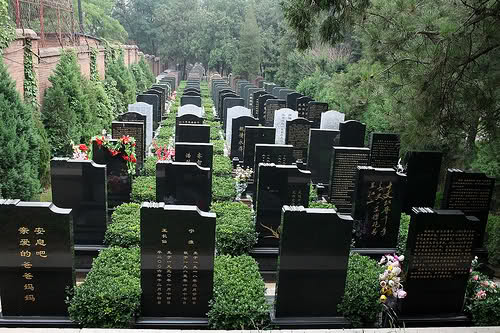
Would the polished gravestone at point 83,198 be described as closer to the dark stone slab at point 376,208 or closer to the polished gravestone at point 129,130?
the polished gravestone at point 129,130

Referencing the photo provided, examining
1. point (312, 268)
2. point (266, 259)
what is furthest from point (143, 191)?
point (312, 268)

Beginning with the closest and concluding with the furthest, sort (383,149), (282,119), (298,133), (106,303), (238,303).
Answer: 1. (106,303)
2. (238,303)
3. (383,149)
4. (298,133)
5. (282,119)

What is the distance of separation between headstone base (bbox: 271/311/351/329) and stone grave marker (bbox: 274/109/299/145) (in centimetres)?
980

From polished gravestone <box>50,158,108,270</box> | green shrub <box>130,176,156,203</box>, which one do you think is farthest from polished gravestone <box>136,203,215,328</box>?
green shrub <box>130,176,156,203</box>

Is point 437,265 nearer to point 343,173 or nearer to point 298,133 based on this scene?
point 343,173

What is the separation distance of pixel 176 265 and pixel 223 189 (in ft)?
15.1

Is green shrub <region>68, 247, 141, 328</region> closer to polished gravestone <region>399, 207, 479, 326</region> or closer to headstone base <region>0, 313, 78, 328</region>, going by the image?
headstone base <region>0, 313, 78, 328</region>

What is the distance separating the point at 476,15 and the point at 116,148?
6438 mm

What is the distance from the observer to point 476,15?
19.2ft

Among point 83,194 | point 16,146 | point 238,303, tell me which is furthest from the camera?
point 16,146

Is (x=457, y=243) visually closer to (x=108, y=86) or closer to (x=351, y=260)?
(x=351, y=260)

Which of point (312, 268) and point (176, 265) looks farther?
point (312, 268)

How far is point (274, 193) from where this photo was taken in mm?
8039

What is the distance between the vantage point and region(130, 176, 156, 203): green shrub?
9.31 meters
